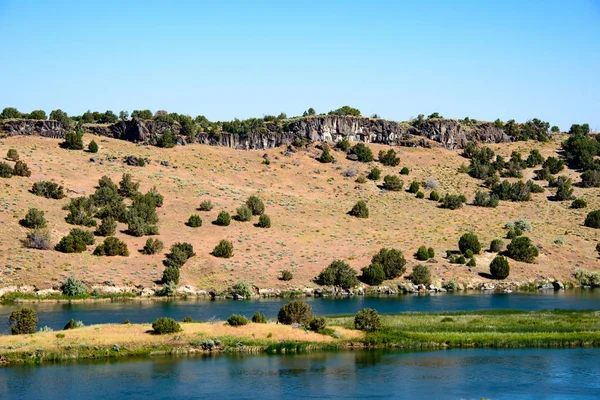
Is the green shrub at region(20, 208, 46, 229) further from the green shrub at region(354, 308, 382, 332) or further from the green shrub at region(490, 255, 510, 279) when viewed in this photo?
the green shrub at region(490, 255, 510, 279)

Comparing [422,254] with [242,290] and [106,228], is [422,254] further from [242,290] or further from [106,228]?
[106,228]

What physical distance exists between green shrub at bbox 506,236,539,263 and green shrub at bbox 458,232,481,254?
4.20 m

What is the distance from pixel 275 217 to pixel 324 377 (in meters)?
62.7

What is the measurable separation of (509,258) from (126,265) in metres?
47.5

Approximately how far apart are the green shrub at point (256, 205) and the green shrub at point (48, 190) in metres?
25.4

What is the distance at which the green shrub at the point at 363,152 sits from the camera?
133750 millimetres

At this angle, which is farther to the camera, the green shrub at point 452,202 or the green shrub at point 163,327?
the green shrub at point 452,202

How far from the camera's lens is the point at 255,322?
53.2m

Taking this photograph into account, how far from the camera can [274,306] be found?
224 feet

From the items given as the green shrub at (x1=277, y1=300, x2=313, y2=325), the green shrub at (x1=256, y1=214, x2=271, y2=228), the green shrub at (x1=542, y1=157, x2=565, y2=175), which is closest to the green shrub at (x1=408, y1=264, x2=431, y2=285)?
the green shrub at (x1=256, y1=214, x2=271, y2=228)

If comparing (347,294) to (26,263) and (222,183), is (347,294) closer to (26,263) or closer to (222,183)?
(26,263)

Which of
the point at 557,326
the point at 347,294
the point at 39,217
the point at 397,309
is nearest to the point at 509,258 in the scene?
the point at 347,294

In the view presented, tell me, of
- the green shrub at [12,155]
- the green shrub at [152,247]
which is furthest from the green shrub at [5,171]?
the green shrub at [152,247]

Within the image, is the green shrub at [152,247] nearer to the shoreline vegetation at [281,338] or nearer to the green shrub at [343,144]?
the shoreline vegetation at [281,338]
